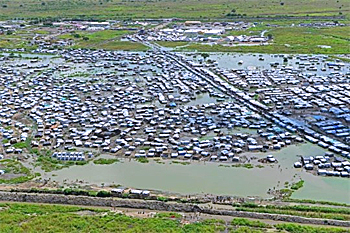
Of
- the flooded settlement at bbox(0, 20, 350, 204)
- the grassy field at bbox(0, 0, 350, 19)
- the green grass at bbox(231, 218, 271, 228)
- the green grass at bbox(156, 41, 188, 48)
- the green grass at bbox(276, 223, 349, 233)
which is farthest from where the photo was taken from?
the grassy field at bbox(0, 0, 350, 19)

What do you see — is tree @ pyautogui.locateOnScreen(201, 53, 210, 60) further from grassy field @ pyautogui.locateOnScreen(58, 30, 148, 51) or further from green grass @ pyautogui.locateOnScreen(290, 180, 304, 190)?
green grass @ pyautogui.locateOnScreen(290, 180, 304, 190)

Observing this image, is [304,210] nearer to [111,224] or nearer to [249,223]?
[249,223]

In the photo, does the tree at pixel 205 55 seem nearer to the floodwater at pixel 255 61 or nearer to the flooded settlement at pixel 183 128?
the floodwater at pixel 255 61

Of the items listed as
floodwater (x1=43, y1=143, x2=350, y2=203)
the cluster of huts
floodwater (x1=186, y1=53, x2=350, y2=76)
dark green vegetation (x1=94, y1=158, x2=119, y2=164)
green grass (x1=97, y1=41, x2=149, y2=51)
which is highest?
green grass (x1=97, y1=41, x2=149, y2=51)

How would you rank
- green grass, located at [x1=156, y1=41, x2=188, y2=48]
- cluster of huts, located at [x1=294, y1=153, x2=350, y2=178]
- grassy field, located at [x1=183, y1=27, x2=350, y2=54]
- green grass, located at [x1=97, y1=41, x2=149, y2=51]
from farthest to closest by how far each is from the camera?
green grass, located at [x1=156, y1=41, x2=188, y2=48] < green grass, located at [x1=97, y1=41, x2=149, y2=51] < grassy field, located at [x1=183, y1=27, x2=350, y2=54] < cluster of huts, located at [x1=294, y1=153, x2=350, y2=178]

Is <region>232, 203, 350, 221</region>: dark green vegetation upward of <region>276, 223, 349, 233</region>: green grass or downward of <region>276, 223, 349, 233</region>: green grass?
upward

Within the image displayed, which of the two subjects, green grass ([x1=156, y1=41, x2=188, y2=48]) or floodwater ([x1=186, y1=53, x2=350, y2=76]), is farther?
green grass ([x1=156, y1=41, x2=188, y2=48])

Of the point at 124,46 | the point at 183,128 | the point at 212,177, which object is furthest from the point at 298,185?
the point at 124,46

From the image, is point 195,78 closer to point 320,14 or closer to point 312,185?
point 312,185

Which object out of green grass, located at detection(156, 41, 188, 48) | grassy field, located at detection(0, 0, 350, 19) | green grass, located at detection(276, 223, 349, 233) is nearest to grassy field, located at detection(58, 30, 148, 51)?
green grass, located at detection(156, 41, 188, 48)
